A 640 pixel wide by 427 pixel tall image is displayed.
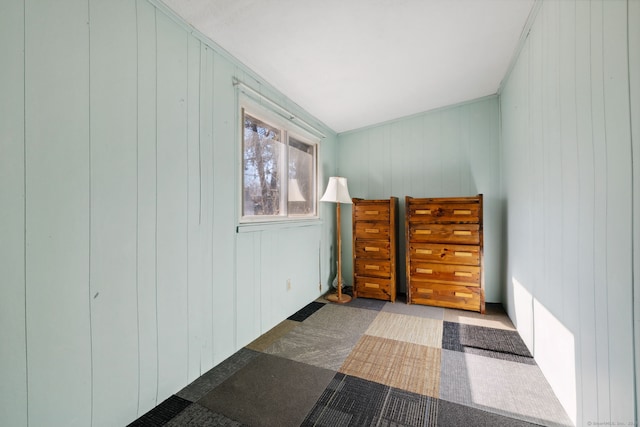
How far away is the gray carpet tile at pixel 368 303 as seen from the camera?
295cm

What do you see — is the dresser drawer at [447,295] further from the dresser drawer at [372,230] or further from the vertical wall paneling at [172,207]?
the vertical wall paneling at [172,207]

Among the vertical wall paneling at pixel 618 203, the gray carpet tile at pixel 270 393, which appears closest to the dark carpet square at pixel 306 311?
the gray carpet tile at pixel 270 393

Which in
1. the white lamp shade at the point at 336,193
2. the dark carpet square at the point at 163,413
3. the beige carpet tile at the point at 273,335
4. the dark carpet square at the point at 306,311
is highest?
the white lamp shade at the point at 336,193

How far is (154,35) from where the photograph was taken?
1.43 meters

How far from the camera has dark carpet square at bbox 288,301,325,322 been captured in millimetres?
2611

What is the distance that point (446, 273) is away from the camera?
9.47 ft

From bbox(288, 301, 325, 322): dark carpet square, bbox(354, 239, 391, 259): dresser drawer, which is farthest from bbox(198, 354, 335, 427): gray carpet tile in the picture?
bbox(354, 239, 391, 259): dresser drawer

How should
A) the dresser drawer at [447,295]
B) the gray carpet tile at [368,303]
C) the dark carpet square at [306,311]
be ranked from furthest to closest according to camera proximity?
the gray carpet tile at [368,303] → the dresser drawer at [447,295] → the dark carpet square at [306,311]

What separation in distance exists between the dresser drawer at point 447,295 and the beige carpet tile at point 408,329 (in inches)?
15.9

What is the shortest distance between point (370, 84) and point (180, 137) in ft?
5.87

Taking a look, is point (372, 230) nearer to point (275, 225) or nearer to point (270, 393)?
point (275, 225)

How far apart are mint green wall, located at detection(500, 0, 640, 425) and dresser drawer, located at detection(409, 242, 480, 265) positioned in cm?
79

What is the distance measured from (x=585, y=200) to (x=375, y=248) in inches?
84.1

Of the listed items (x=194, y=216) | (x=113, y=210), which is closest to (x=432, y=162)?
(x=194, y=216)
